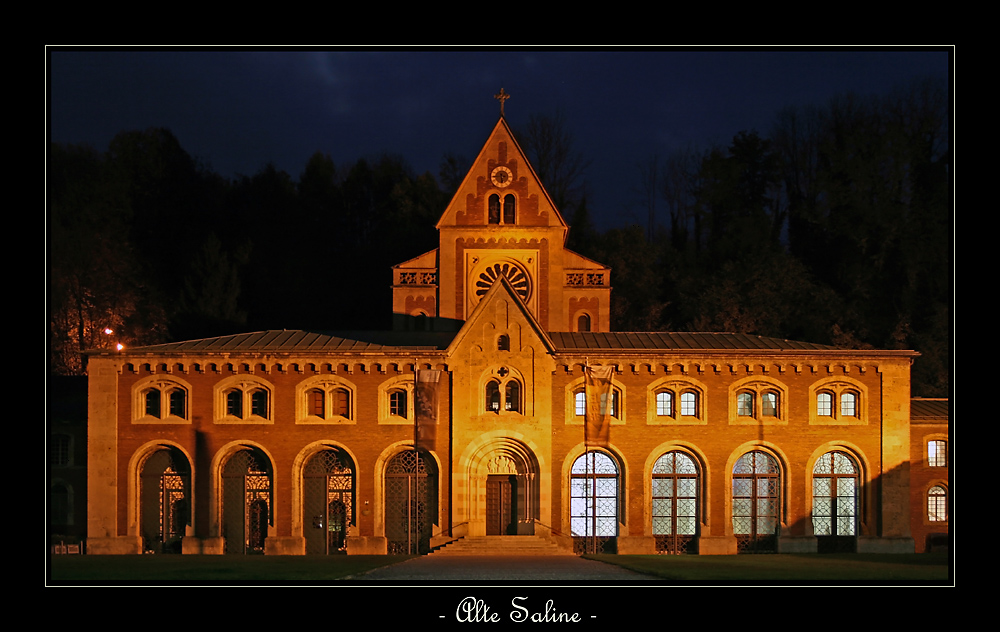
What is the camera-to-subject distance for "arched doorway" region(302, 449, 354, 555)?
45.4 meters

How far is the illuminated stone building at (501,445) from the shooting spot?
4519 centimetres

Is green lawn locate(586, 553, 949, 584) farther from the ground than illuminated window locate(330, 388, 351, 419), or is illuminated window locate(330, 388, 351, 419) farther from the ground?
illuminated window locate(330, 388, 351, 419)

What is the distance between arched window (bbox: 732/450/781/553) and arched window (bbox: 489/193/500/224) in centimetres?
1534

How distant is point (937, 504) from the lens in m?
46.7

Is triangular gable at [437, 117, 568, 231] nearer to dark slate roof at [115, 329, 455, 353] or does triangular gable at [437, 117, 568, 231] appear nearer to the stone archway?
dark slate roof at [115, 329, 455, 353]

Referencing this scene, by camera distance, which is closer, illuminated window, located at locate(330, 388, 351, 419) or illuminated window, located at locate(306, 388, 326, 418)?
illuminated window, located at locate(330, 388, 351, 419)

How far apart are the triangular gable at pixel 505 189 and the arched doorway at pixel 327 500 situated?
509 inches

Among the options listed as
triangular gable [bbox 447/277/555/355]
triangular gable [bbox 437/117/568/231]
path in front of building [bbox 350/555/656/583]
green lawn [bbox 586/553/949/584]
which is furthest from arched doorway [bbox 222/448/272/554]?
triangular gable [bbox 437/117/568/231]

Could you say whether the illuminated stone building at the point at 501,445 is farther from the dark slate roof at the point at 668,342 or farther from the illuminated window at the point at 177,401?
the dark slate roof at the point at 668,342

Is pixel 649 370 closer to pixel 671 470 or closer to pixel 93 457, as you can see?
pixel 671 470

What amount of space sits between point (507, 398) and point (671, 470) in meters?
6.54

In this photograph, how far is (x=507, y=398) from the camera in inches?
1806

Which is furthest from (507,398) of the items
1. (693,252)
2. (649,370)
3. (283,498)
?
(693,252)

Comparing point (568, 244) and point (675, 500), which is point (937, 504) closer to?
point (675, 500)
